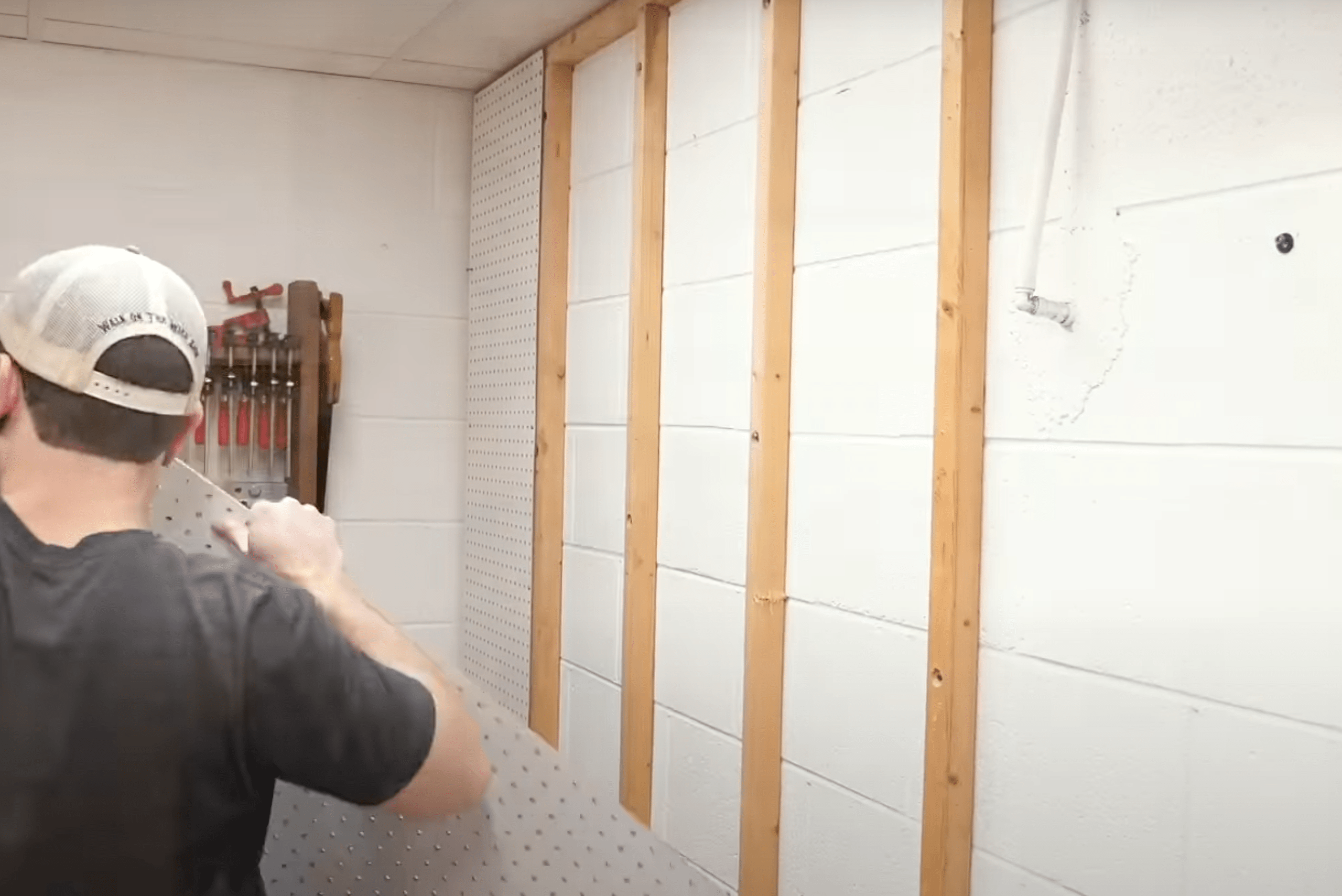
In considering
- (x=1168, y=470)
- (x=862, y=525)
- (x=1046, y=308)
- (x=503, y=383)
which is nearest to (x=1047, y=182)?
(x=1046, y=308)

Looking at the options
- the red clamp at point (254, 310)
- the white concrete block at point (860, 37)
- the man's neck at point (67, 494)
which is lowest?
the man's neck at point (67, 494)

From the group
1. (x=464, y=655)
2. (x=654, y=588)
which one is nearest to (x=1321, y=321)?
(x=654, y=588)

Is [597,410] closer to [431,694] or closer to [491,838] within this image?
[491,838]

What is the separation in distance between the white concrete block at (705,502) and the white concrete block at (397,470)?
3.82ft

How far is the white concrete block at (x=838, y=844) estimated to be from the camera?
214 centimetres

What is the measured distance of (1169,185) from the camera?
168 centimetres

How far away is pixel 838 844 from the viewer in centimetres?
230

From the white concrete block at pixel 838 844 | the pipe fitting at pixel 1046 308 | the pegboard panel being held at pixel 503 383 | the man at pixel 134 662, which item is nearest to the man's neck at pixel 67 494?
the man at pixel 134 662

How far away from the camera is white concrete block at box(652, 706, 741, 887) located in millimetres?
2619

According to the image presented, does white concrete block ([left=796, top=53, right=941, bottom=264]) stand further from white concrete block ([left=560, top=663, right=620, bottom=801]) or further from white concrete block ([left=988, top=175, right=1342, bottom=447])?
white concrete block ([left=560, top=663, right=620, bottom=801])

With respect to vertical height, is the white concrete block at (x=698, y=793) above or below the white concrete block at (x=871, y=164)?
below

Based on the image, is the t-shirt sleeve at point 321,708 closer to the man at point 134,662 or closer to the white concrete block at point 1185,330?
the man at point 134,662

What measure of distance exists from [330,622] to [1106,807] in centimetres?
105

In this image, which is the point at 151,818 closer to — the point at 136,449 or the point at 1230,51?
the point at 136,449
